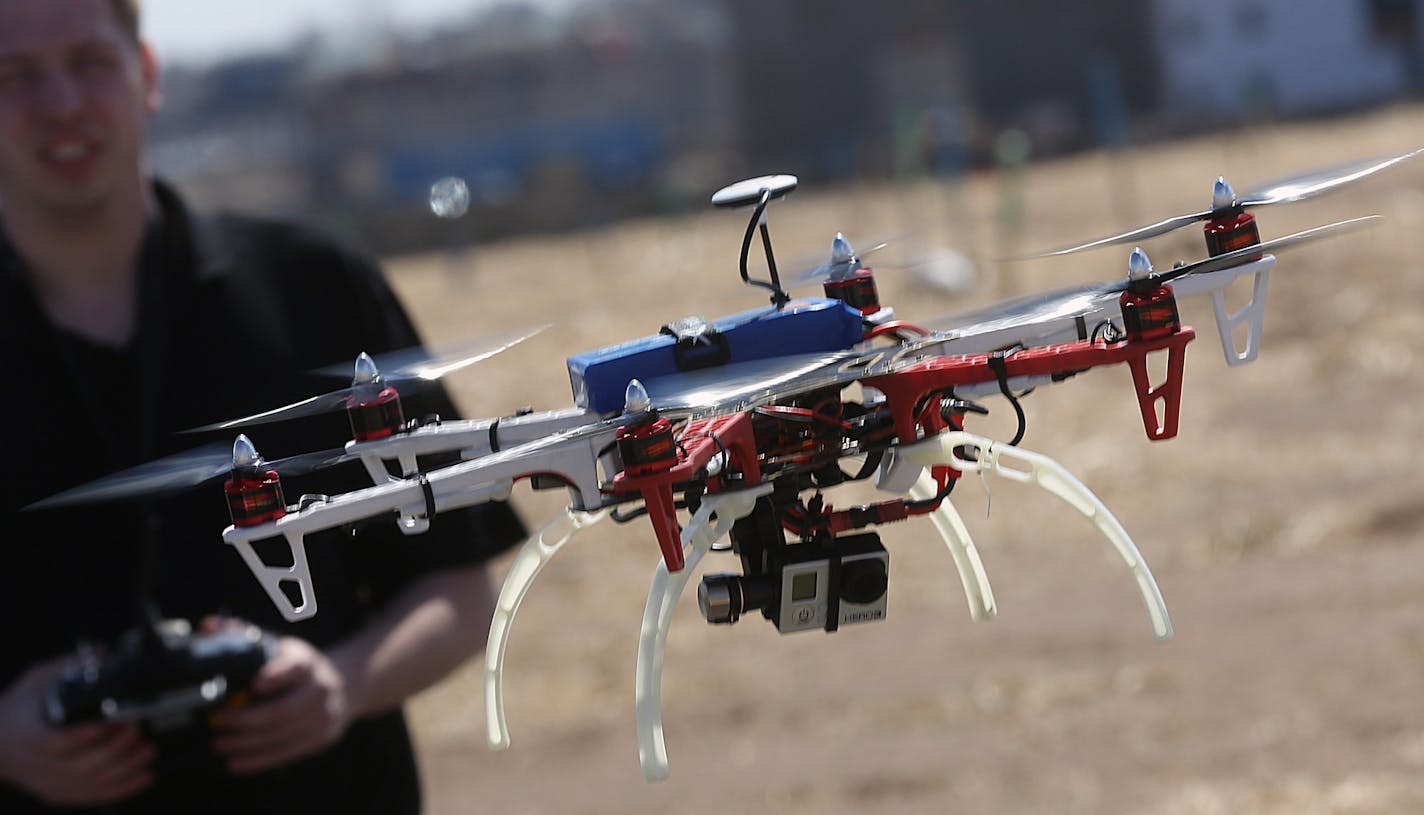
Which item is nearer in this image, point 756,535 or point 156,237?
point 756,535

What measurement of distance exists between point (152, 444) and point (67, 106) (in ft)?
2.30

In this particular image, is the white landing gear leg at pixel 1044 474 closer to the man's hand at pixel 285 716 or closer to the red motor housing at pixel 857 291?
the red motor housing at pixel 857 291

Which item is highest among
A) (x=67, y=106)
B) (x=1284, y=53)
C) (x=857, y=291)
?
(x=67, y=106)

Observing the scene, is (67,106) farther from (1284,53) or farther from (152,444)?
(1284,53)

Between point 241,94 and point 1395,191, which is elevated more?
point 241,94

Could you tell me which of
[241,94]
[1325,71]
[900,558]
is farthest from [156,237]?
[241,94]

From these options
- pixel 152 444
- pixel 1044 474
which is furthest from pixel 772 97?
pixel 1044 474

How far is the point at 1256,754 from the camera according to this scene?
312 inches

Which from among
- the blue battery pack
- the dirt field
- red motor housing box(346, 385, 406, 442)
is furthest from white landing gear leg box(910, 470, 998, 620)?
the dirt field

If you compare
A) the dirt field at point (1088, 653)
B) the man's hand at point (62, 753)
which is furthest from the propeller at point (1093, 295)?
the dirt field at point (1088, 653)

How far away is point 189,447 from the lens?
342cm

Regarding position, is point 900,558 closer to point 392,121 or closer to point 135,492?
point 135,492

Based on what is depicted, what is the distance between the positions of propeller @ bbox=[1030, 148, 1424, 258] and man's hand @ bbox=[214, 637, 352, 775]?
2.06 metres

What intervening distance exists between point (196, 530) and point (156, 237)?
744 mm
